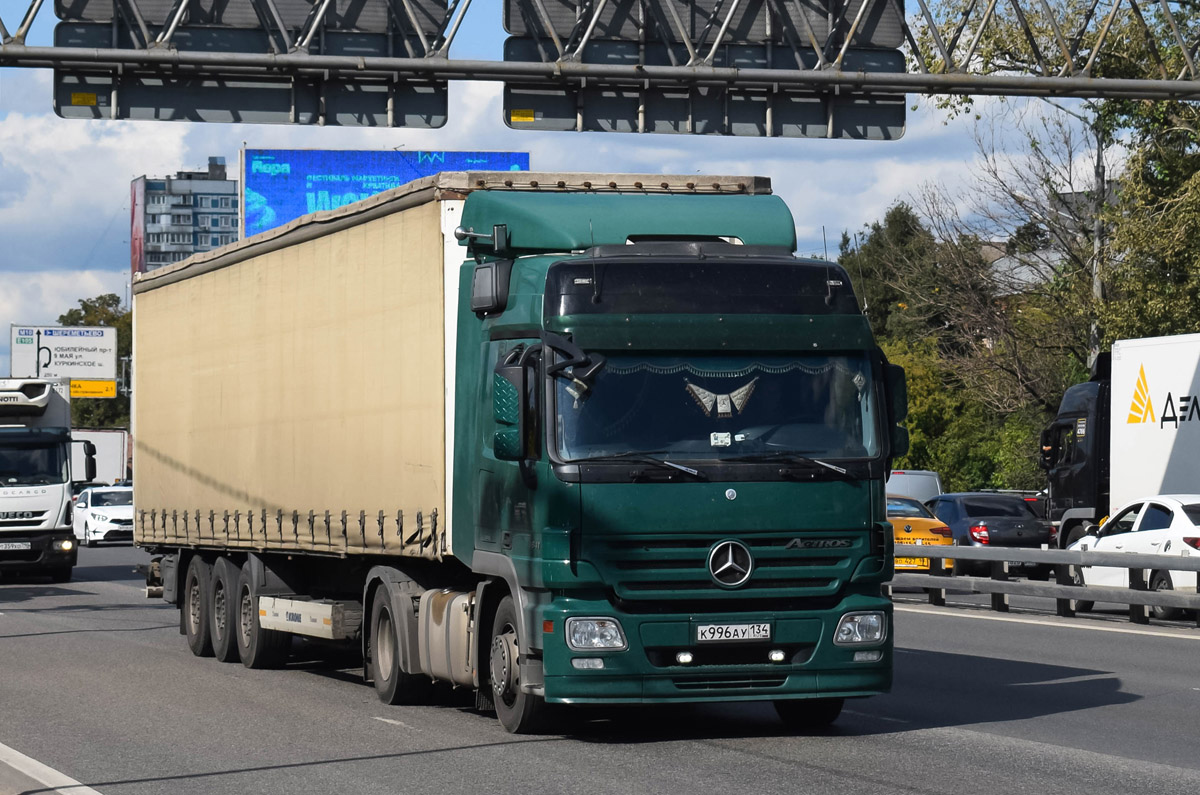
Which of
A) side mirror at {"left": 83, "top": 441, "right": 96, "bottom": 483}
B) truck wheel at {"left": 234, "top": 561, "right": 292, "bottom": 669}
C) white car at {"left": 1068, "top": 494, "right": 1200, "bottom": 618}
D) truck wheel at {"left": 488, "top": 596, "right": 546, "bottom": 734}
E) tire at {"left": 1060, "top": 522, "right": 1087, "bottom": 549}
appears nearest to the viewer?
truck wheel at {"left": 488, "top": 596, "right": 546, "bottom": 734}

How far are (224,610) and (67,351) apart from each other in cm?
7406

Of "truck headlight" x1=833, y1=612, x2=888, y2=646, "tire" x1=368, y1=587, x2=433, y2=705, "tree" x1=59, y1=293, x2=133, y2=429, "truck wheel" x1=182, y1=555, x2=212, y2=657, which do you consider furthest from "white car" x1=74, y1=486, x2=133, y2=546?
"tree" x1=59, y1=293, x2=133, y2=429

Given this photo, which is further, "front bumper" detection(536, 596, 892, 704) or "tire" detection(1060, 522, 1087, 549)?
"tire" detection(1060, 522, 1087, 549)

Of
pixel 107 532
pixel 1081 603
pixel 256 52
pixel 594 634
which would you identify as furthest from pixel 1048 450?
pixel 107 532

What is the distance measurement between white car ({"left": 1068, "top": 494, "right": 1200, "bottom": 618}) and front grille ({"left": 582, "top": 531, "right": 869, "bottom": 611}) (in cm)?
1192

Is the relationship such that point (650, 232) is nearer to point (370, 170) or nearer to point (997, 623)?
point (997, 623)

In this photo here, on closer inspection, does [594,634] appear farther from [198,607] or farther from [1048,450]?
[1048,450]

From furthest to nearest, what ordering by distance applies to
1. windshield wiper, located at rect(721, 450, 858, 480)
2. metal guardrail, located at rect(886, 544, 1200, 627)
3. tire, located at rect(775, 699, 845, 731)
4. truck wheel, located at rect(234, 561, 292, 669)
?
metal guardrail, located at rect(886, 544, 1200, 627), truck wheel, located at rect(234, 561, 292, 669), tire, located at rect(775, 699, 845, 731), windshield wiper, located at rect(721, 450, 858, 480)

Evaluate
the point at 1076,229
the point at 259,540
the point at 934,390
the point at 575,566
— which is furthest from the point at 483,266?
the point at 934,390

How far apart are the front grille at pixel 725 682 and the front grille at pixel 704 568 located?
1.30 feet

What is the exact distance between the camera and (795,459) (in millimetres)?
10883

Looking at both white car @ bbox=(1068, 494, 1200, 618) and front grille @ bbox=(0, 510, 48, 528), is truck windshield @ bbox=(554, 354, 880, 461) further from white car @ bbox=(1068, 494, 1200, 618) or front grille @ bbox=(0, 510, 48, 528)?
front grille @ bbox=(0, 510, 48, 528)

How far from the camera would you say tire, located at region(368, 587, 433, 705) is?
13.1 meters

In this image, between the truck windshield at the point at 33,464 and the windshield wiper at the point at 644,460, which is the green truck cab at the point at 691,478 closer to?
the windshield wiper at the point at 644,460
